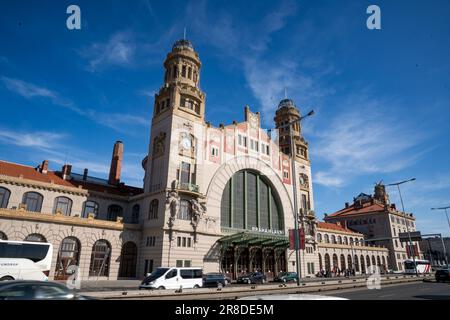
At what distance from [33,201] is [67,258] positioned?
9.46m

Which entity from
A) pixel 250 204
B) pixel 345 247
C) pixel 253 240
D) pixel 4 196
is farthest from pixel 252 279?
pixel 345 247

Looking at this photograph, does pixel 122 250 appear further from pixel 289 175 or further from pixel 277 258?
pixel 289 175

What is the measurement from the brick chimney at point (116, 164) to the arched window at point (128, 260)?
15.6 m

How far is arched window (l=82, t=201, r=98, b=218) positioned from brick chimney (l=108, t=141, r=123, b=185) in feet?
30.8

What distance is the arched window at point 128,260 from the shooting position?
135 ft

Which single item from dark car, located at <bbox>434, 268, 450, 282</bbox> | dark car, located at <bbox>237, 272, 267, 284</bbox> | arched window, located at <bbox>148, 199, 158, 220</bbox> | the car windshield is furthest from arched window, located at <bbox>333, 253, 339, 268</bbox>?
the car windshield

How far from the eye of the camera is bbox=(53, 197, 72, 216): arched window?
41.4 m

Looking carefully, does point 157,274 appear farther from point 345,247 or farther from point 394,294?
point 345,247

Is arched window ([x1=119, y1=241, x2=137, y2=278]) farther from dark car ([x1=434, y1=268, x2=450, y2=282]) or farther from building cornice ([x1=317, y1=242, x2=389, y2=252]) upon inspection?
building cornice ([x1=317, y1=242, x2=389, y2=252])

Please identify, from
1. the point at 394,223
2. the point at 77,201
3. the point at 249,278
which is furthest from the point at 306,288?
the point at 394,223

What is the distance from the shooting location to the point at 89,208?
145ft

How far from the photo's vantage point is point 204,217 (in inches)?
1752

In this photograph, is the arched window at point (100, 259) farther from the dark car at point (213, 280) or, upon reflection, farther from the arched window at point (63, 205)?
the dark car at point (213, 280)

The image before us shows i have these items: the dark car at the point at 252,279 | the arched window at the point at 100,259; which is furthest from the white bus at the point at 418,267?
the arched window at the point at 100,259
